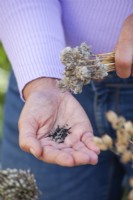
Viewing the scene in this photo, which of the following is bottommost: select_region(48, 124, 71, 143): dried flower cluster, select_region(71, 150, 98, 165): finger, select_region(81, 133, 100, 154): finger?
select_region(48, 124, 71, 143): dried flower cluster

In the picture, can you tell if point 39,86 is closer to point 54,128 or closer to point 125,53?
point 54,128

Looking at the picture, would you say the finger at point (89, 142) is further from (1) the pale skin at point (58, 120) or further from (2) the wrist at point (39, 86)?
(2) the wrist at point (39, 86)

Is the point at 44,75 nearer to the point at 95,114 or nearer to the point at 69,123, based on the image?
the point at 69,123

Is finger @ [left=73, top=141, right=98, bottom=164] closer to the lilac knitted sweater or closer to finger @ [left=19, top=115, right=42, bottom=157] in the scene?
finger @ [left=19, top=115, right=42, bottom=157]

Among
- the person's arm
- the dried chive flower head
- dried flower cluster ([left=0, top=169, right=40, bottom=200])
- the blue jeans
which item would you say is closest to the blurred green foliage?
the blue jeans

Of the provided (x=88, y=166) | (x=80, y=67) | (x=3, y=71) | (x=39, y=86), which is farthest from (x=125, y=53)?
(x=3, y=71)

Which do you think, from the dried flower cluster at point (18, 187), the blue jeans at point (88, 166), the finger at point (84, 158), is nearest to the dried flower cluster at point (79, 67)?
the finger at point (84, 158)
